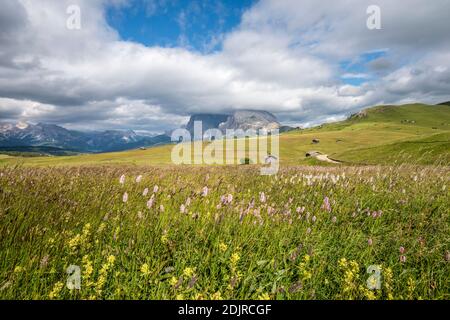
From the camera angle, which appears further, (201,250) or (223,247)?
(201,250)

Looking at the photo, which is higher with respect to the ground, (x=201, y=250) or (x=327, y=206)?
(x=327, y=206)

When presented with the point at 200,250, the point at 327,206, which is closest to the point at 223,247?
the point at 200,250

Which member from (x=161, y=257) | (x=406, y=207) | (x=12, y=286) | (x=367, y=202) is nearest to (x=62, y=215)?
(x=12, y=286)

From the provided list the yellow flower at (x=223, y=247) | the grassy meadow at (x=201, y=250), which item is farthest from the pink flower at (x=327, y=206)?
the yellow flower at (x=223, y=247)

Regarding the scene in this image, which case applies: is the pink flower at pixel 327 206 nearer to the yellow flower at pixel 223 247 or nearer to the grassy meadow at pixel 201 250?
the grassy meadow at pixel 201 250

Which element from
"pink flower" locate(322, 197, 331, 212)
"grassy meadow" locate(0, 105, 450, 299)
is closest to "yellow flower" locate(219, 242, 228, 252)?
"grassy meadow" locate(0, 105, 450, 299)

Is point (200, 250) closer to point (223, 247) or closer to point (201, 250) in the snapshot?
point (201, 250)

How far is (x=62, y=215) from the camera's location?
11.0ft

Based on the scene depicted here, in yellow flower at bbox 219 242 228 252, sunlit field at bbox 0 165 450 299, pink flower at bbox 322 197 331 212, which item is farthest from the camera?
pink flower at bbox 322 197 331 212

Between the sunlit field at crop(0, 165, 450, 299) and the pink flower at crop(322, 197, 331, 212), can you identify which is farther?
the pink flower at crop(322, 197, 331, 212)

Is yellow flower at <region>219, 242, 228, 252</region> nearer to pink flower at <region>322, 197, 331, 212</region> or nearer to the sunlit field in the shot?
the sunlit field

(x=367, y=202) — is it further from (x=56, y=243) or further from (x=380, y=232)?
(x=56, y=243)

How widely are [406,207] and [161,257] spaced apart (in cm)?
501
